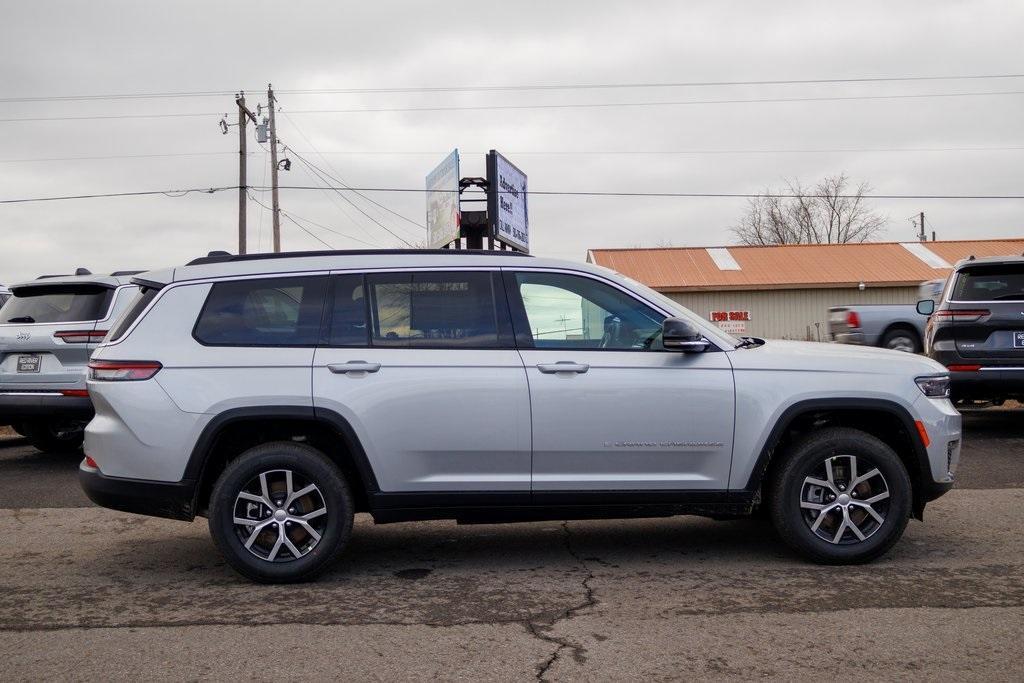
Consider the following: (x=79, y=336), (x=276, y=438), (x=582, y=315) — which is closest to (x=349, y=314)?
(x=276, y=438)

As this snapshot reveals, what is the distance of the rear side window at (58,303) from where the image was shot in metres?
9.49

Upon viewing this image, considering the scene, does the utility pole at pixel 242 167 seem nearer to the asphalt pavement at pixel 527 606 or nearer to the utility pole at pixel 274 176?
the utility pole at pixel 274 176

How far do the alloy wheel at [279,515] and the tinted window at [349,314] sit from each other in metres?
0.80

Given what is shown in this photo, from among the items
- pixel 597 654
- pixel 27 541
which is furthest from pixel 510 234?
pixel 597 654

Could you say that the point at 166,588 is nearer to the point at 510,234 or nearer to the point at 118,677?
the point at 118,677

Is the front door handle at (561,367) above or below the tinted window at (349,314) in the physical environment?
below

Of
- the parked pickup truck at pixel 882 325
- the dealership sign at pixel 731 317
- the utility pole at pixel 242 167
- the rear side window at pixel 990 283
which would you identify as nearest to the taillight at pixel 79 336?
the rear side window at pixel 990 283

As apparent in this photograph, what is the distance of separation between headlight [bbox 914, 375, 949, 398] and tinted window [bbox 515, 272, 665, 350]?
1541mm

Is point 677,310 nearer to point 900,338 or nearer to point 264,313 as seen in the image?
point 264,313

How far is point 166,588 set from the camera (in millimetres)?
5410

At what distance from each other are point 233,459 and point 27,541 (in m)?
2.02

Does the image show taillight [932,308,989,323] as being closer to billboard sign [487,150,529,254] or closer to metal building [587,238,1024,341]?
metal building [587,238,1024,341]

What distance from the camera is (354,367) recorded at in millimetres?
5371

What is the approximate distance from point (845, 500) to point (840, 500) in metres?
0.03
